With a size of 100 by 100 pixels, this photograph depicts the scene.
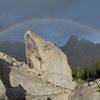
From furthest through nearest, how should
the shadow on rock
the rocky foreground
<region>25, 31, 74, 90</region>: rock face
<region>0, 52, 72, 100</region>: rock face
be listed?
<region>25, 31, 74, 90</region>: rock face, the rocky foreground, <region>0, 52, 72, 100</region>: rock face, the shadow on rock

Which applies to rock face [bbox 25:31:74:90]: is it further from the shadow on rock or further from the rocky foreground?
the shadow on rock

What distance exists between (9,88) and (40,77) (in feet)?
26.3

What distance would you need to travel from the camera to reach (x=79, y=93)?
32188 millimetres

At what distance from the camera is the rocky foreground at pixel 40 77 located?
31.1 meters

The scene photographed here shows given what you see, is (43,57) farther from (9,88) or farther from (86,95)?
(86,95)

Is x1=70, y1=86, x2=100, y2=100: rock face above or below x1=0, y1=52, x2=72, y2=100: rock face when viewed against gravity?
below

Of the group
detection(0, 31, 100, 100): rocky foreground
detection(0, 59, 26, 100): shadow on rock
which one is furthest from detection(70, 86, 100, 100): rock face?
detection(0, 59, 26, 100): shadow on rock

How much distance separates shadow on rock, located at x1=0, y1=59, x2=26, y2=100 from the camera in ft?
98.2

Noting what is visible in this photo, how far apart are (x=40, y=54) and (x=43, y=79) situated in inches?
158

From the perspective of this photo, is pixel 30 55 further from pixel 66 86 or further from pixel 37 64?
pixel 66 86

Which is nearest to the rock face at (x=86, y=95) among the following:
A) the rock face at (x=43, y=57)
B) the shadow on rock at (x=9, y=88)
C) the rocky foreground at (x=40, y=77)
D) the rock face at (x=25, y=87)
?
the rocky foreground at (x=40, y=77)

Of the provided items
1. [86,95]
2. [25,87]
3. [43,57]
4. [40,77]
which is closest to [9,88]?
[25,87]

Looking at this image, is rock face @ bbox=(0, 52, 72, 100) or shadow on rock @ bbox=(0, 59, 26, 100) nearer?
shadow on rock @ bbox=(0, 59, 26, 100)

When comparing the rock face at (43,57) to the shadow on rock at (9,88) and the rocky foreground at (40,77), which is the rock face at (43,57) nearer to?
the rocky foreground at (40,77)
